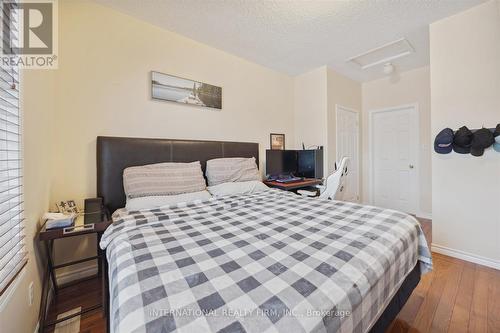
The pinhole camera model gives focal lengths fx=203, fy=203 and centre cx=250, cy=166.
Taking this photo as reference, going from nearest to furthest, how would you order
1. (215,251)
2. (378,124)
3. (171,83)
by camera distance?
(215,251) < (171,83) < (378,124)

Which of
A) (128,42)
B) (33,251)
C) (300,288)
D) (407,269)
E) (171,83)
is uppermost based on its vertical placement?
(128,42)

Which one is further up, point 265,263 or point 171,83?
point 171,83

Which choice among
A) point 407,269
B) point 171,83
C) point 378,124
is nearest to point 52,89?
point 171,83

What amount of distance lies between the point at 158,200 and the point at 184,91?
140 cm

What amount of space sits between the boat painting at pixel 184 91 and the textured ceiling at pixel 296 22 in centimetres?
56

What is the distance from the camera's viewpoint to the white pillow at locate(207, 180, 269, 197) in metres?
2.20

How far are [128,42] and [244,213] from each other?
214 centimetres

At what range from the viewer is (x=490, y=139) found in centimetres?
194

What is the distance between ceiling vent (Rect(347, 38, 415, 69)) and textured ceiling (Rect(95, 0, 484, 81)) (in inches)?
4.2

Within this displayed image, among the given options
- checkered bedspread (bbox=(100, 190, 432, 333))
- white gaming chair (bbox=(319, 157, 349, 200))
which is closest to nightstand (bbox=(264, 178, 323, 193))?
white gaming chair (bbox=(319, 157, 349, 200))

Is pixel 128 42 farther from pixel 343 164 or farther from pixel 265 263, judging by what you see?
pixel 343 164

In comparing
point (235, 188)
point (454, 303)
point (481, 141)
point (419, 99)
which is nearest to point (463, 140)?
point (481, 141)

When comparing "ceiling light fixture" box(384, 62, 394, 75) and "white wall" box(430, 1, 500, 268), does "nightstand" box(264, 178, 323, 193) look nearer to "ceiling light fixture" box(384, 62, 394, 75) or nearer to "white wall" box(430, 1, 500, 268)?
"white wall" box(430, 1, 500, 268)

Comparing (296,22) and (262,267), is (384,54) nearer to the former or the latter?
(296,22)
